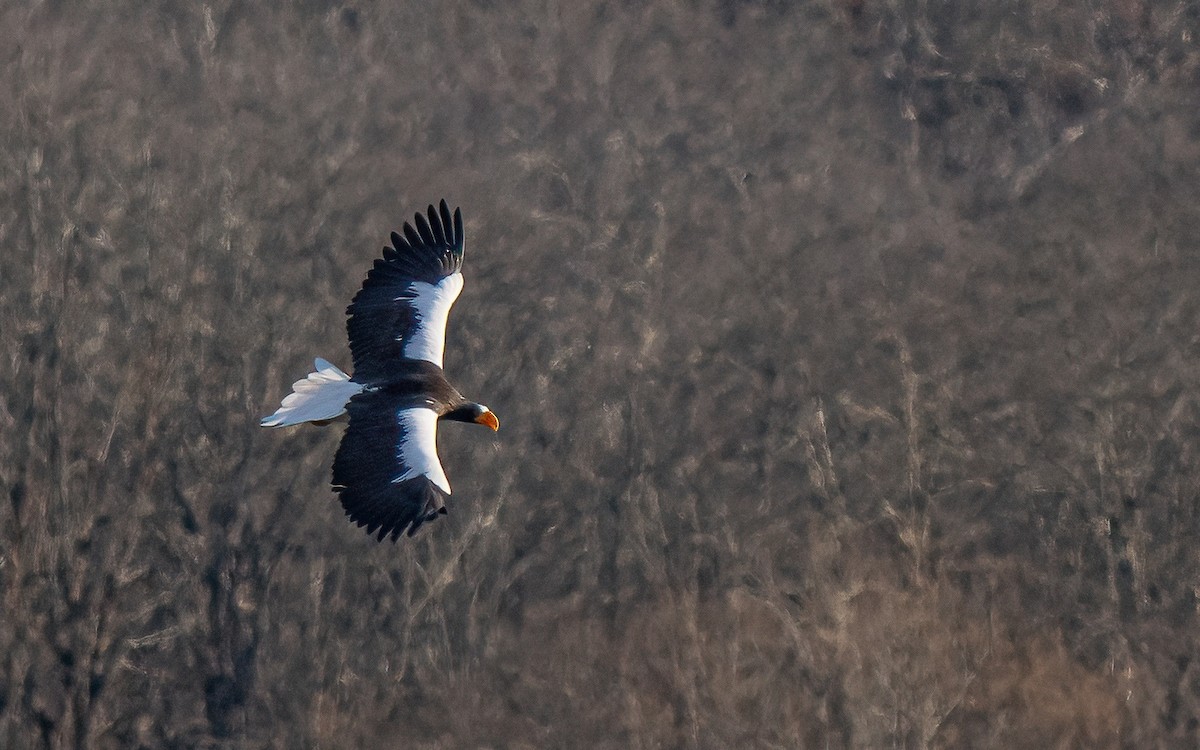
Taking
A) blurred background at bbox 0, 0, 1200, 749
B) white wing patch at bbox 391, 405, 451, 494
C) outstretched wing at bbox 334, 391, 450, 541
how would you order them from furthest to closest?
1. blurred background at bbox 0, 0, 1200, 749
2. white wing patch at bbox 391, 405, 451, 494
3. outstretched wing at bbox 334, 391, 450, 541

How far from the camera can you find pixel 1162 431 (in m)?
13.6

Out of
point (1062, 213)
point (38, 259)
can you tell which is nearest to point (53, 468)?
point (38, 259)

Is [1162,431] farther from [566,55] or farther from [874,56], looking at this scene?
[566,55]

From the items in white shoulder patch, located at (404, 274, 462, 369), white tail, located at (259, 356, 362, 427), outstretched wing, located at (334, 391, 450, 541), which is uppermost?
white shoulder patch, located at (404, 274, 462, 369)

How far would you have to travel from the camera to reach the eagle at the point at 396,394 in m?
11.1

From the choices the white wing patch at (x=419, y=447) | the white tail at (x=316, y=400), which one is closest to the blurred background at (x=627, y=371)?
the white tail at (x=316, y=400)

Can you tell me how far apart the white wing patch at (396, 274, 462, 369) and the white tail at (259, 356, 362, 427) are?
580 millimetres

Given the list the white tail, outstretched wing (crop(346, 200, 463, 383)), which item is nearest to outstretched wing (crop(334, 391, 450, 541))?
the white tail

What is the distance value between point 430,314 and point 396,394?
2.81ft

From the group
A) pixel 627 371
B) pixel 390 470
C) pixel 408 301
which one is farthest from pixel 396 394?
pixel 627 371

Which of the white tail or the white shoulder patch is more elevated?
the white shoulder patch

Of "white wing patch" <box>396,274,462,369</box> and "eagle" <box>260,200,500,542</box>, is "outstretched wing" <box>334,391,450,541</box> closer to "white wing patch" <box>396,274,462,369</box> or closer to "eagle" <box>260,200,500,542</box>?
"eagle" <box>260,200,500,542</box>

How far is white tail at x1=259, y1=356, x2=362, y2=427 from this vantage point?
1176 cm

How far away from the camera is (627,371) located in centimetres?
1405
